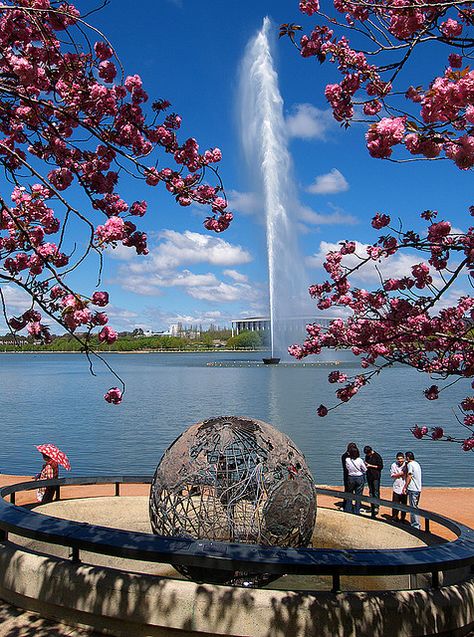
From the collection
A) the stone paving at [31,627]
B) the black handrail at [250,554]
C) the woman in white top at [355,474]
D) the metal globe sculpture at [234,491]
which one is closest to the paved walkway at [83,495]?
the stone paving at [31,627]

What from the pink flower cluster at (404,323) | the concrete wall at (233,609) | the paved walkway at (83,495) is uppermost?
the pink flower cluster at (404,323)

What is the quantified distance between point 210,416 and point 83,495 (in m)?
24.1

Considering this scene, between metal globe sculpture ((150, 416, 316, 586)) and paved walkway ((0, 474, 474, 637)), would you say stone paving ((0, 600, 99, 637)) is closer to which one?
paved walkway ((0, 474, 474, 637))

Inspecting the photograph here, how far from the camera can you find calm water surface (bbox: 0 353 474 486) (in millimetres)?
24312

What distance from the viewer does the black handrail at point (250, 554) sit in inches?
222

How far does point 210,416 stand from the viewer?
38094 mm

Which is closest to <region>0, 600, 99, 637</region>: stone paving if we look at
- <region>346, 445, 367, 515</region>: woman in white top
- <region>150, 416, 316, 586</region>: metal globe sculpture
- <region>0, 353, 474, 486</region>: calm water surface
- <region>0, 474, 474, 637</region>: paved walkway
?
<region>0, 474, 474, 637</region>: paved walkway

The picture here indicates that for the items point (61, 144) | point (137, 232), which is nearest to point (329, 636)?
point (137, 232)

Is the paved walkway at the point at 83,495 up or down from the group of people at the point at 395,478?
down

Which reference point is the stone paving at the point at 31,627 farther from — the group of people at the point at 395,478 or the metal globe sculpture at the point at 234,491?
the group of people at the point at 395,478

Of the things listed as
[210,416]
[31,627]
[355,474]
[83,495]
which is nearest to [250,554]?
[31,627]

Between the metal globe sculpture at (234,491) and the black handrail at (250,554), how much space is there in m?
1.23

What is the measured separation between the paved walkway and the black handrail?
66 centimetres

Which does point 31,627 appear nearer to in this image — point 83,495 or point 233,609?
point 233,609
